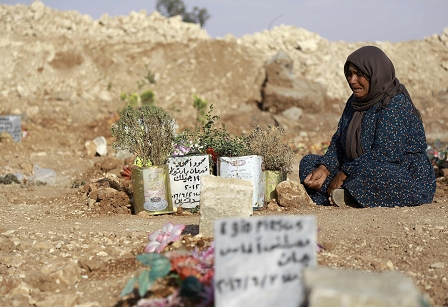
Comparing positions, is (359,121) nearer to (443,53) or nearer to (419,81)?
(419,81)

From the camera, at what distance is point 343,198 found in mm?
5398

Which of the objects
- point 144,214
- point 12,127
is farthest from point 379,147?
point 12,127

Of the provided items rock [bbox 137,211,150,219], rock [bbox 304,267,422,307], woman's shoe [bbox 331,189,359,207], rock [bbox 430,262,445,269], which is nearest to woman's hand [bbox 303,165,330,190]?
woman's shoe [bbox 331,189,359,207]

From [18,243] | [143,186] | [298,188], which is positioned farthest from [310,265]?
[298,188]

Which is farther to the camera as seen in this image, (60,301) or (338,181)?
(338,181)

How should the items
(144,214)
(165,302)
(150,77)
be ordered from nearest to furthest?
1. (165,302)
2. (144,214)
3. (150,77)

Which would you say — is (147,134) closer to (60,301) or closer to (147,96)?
(60,301)

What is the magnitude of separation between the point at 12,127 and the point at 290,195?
680 cm

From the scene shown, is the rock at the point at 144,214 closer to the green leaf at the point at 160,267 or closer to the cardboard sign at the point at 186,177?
the cardboard sign at the point at 186,177

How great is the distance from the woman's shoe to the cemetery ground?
0.13 metres

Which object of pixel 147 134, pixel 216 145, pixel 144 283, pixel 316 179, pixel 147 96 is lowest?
pixel 316 179

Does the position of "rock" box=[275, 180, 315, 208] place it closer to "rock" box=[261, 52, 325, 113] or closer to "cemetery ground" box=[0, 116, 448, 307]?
"cemetery ground" box=[0, 116, 448, 307]

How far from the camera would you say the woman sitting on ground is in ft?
17.2

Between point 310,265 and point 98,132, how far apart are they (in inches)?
403
